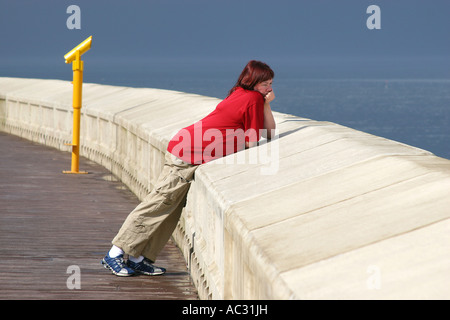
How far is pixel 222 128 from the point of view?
20.3ft

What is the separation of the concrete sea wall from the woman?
0.14 metres

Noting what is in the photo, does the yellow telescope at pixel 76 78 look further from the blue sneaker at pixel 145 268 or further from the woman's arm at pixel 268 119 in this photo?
the blue sneaker at pixel 145 268

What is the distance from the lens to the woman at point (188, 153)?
6.14 meters

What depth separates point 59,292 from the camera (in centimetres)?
584

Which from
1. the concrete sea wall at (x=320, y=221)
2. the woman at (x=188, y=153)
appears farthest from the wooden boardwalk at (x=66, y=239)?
the concrete sea wall at (x=320, y=221)

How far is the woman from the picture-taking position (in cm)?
614

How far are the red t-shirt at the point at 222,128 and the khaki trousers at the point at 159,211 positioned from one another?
10 cm

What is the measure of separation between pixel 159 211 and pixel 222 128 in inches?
29.8

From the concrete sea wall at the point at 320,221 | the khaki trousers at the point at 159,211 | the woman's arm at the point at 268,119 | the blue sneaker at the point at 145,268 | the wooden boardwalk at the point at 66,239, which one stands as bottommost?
the wooden boardwalk at the point at 66,239

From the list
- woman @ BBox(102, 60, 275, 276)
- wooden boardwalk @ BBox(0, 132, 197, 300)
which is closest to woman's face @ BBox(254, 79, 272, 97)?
woman @ BBox(102, 60, 275, 276)

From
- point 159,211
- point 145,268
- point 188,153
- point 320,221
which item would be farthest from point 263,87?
point 320,221
